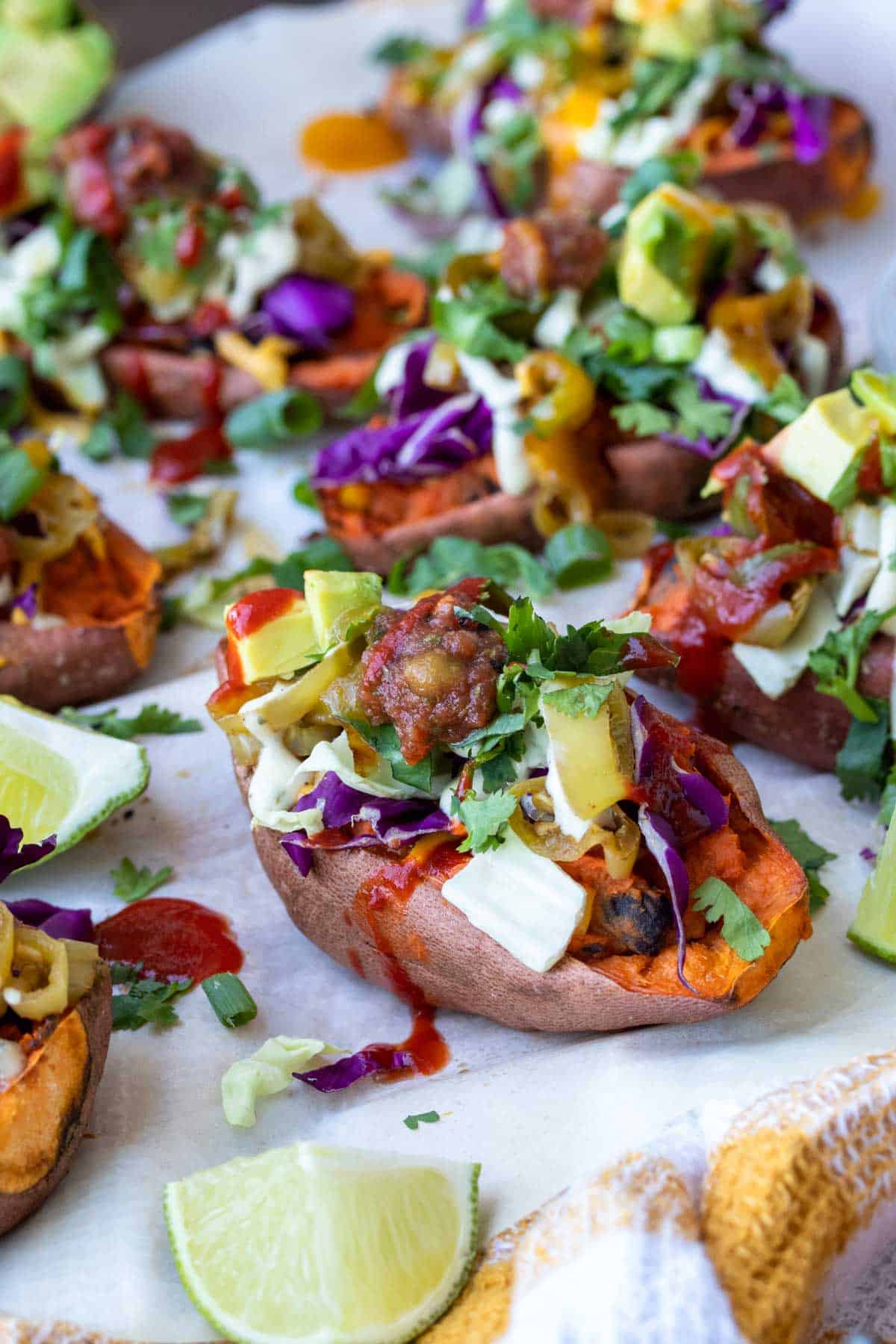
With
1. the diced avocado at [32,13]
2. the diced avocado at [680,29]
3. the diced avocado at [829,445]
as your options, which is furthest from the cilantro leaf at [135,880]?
the diced avocado at [32,13]

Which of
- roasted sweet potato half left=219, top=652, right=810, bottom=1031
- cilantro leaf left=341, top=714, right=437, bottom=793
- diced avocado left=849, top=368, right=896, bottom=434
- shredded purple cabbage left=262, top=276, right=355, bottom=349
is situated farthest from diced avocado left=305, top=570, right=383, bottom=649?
shredded purple cabbage left=262, top=276, right=355, bottom=349

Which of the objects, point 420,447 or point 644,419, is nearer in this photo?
point 644,419

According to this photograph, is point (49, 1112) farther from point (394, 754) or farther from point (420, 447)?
point (420, 447)

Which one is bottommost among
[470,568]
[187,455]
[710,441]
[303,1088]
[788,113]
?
[187,455]

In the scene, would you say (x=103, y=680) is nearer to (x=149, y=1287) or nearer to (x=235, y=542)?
(x=235, y=542)

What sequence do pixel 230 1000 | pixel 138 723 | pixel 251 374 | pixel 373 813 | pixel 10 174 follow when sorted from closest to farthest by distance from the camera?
pixel 373 813 → pixel 230 1000 → pixel 138 723 → pixel 251 374 → pixel 10 174

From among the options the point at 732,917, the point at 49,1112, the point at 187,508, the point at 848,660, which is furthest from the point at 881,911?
the point at 187,508

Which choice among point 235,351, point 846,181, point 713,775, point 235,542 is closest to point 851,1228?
point 713,775
